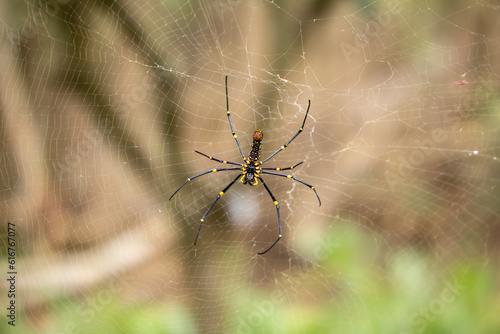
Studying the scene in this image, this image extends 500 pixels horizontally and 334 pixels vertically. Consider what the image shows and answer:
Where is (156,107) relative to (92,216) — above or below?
above

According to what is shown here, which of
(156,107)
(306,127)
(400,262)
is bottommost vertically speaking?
(400,262)

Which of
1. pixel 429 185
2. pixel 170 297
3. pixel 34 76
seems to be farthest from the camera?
pixel 170 297

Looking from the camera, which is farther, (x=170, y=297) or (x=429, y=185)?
(x=170, y=297)

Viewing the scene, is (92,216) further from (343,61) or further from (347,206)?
(343,61)

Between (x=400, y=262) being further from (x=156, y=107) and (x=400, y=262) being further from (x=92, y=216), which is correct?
(x=92, y=216)

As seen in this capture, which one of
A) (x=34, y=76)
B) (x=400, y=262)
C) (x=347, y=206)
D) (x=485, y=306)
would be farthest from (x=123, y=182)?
(x=485, y=306)

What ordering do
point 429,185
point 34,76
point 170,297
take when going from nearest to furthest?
point 34,76
point 429,185
point 170,297

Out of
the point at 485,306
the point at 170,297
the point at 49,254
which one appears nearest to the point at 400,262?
the point at 485,306
